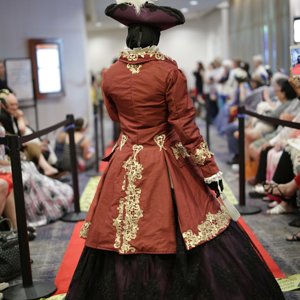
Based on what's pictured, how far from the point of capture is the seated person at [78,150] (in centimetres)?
667

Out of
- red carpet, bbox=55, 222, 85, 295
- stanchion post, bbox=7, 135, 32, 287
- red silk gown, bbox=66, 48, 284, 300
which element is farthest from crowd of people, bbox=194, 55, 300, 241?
stanchion post, bbox=7, 135, 32, 287

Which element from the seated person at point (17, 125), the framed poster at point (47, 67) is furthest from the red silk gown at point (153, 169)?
the framed poster at point (47, 67)

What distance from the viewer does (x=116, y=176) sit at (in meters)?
2.64

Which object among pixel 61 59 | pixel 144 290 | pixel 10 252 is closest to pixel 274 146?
pixel 10 252

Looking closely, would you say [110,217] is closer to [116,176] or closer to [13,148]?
[116,176]

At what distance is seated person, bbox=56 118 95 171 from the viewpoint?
667cm

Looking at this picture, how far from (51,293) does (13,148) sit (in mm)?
841

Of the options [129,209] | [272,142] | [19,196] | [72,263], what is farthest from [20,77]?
[129,209]

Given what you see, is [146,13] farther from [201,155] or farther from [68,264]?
[68,264]

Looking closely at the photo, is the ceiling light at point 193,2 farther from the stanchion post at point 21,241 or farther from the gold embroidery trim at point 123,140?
the gold embroidery trim at point 123,140

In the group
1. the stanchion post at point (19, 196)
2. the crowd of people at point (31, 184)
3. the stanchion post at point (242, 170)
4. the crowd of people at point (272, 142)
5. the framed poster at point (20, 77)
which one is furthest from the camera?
the framed poster at point (20, 77)

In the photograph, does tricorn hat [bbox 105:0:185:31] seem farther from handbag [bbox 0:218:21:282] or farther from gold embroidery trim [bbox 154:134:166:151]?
handbag [bbox 0:218:21:282]

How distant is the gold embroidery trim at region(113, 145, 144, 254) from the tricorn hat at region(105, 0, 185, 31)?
1.94ft
